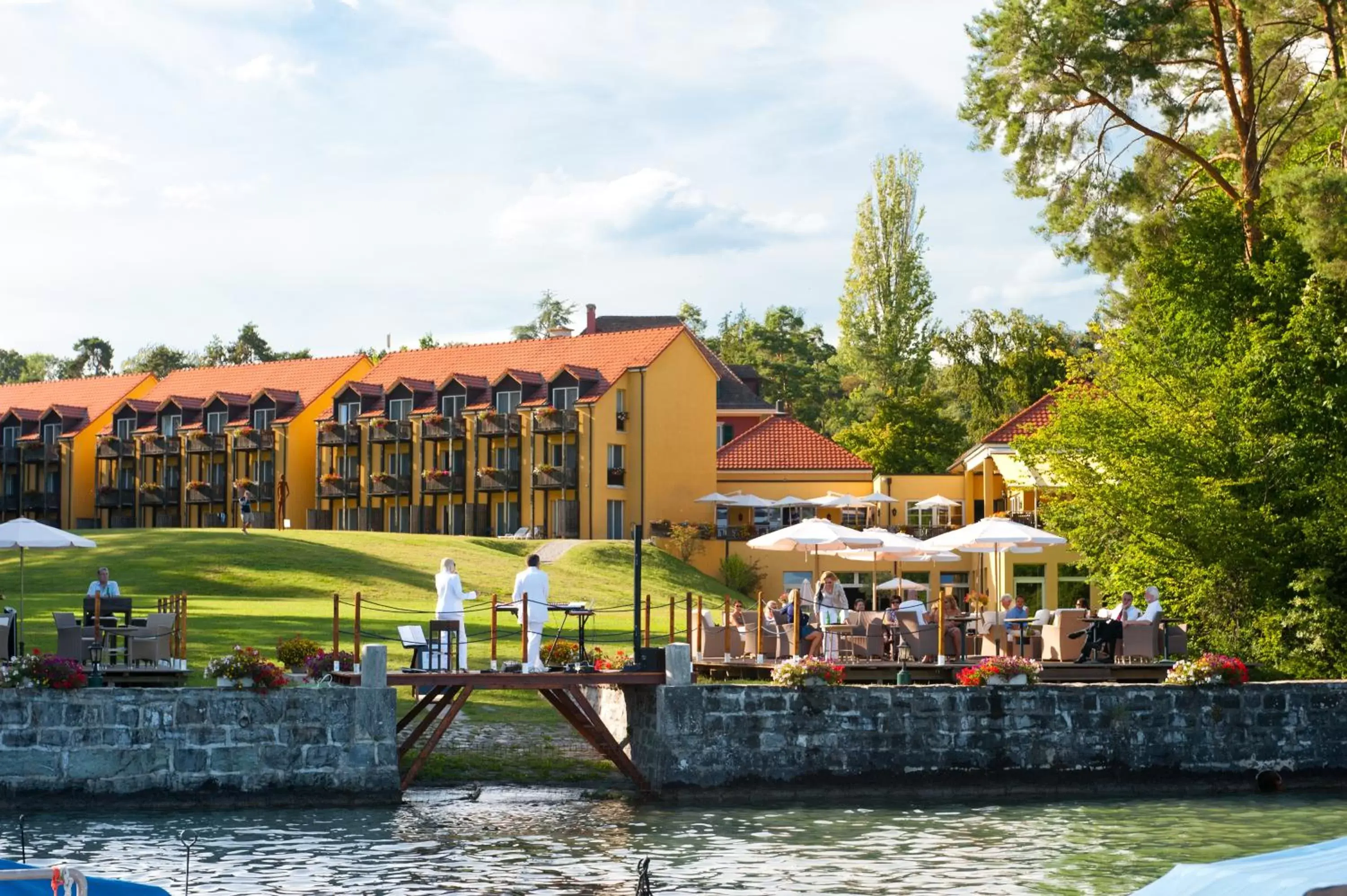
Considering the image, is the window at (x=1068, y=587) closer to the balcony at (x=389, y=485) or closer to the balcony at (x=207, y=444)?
the balcony at (x=389, y=485)

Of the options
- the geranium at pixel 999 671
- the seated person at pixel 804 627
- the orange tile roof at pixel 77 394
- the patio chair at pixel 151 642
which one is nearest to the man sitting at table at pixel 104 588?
the patio chair at pixel 151 642

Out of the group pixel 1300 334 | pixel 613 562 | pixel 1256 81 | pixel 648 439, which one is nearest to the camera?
pixel 1300 334

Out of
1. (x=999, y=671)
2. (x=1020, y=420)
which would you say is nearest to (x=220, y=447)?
(x=1020, y=420)

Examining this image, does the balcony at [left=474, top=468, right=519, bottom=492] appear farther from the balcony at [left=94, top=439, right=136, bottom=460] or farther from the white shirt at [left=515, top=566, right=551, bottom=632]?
the white shirt at [left=515, top=566, right=551, bottom=632]

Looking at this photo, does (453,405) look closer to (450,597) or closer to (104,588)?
(104,588)

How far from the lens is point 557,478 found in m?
67.7

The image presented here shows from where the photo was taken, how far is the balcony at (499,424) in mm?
69562

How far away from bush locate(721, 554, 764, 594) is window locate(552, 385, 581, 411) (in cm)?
1191

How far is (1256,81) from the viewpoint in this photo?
3397 cm

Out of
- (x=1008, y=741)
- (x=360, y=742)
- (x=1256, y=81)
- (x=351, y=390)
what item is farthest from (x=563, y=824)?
(x=351, y=390)

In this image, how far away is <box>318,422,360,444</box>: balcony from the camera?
74.6 m

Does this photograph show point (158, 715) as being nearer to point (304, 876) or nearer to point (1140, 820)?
point (304, 876)

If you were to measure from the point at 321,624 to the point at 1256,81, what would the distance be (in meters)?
20.8

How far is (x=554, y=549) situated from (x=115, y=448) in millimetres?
32258
